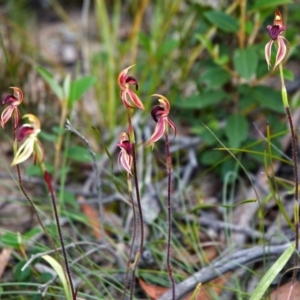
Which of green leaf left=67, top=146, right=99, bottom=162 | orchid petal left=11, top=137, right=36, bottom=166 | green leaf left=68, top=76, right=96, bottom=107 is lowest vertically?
green leaf left=67, top=146, right=99, bottom=162

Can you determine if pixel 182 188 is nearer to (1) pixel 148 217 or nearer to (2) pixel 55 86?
(1) pixel 148 217

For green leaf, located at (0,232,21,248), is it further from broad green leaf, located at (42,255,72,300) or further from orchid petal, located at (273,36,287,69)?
orchid petal, located at (273,36,287,69)

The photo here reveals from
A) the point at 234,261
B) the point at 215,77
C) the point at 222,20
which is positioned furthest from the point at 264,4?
the point at 234,261

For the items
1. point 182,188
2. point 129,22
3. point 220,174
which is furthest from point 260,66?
point 129,22

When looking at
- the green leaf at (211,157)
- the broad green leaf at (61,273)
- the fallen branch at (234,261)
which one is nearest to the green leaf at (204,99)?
the green leaf at (211,157)

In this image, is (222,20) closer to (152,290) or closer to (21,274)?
(152,290)

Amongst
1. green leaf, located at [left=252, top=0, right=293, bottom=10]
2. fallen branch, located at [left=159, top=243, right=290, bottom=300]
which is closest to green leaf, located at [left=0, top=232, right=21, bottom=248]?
fallen branch, located at [left=159, top=243, right=290, bottom=300]
